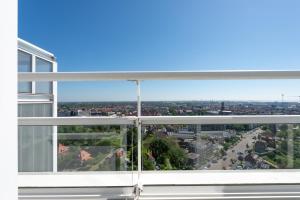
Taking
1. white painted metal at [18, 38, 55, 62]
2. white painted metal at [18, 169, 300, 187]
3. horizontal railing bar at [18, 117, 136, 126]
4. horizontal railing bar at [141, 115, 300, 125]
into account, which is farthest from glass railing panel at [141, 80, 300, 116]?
white painted metal at [18, 38, 55, 62]

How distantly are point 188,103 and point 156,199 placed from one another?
0.61 metres

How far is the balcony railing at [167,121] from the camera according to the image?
1722mm

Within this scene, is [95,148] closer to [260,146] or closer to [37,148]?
[37,148]

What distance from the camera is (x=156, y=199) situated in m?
1.82

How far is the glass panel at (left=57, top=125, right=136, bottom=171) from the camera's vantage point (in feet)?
6.07

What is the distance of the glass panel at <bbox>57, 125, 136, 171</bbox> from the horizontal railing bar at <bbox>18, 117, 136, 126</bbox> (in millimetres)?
32

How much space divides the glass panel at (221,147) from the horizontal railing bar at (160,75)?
0.98 ft

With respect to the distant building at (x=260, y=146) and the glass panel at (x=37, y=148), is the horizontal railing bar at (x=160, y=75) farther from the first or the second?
the distant building at (x=260, y=146)

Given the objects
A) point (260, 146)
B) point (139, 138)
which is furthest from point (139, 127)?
point (260, 146)

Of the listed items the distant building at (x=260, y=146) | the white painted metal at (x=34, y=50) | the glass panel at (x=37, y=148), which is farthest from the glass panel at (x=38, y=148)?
the white painted metal at (x=34, y=50)

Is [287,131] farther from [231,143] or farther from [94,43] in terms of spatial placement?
[94,43]
